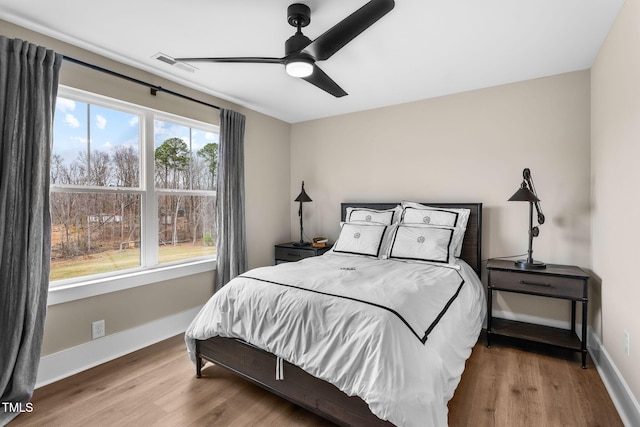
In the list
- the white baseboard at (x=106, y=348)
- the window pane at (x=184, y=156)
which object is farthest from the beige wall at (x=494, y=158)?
the white baseboard at (x=106, y=348)

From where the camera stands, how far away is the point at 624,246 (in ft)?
6.35

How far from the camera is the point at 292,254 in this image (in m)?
4.02

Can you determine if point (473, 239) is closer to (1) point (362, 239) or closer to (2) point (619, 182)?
(1) point (362, 239)

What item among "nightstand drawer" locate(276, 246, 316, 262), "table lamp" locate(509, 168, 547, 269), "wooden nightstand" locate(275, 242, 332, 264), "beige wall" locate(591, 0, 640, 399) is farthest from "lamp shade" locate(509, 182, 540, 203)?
"nightstand drawer" locate(276, 246, 316, 262)

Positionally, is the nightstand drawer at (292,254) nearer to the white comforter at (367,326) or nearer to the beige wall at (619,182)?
the white comforter at (367,326)

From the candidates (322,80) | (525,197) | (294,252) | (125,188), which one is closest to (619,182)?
(525,197)

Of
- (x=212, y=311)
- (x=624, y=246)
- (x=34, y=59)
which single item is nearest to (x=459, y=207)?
(x=624, y=246)

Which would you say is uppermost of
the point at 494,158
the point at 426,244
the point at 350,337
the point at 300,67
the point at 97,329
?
the point at 300,67

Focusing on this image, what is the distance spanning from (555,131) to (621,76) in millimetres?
981

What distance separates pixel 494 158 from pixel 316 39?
2335 mm

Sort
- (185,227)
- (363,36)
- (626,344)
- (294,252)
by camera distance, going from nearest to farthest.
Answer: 1. (626,344)
2. (363,36)
3. (185,227)
4. (294,252)

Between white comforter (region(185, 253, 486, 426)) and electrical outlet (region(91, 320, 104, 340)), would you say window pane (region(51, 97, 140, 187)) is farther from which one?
white comforter (region(185, 253, 486, 426))

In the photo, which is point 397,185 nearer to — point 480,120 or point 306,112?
point 480,120

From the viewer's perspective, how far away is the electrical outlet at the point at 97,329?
249cm
